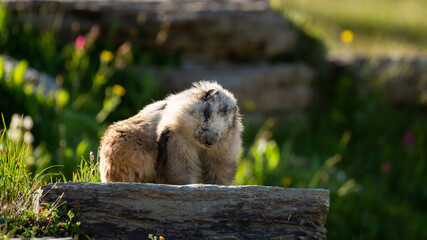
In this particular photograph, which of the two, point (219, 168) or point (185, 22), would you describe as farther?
point (185, 22)

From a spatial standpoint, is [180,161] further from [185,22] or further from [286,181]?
[185,22]

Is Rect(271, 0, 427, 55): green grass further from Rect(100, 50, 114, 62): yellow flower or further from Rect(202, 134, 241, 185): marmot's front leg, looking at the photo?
Rect(202, 134, 241, 185): marmot's front leg

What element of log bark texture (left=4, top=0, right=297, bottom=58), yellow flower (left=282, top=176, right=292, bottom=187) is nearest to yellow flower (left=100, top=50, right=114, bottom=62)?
log bark texture (left=4, top=0, right=297, bottom=58)

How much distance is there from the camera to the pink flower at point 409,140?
30.1ft

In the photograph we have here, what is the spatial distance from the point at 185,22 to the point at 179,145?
5.72 meters

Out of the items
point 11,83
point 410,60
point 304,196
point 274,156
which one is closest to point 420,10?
point 410,60

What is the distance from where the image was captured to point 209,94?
4.49 meters

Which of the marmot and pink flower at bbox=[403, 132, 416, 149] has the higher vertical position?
the marmot

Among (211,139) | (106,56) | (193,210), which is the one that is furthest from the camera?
(106,56)

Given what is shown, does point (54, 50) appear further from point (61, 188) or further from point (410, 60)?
point (410, 60)

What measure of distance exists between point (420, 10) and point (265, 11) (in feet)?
21.1

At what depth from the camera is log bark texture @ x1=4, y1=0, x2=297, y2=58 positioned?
9297 mm

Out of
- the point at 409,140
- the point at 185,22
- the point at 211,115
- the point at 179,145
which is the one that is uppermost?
the point at 185,22

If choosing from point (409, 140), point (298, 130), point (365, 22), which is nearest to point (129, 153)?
point (298, 130)
